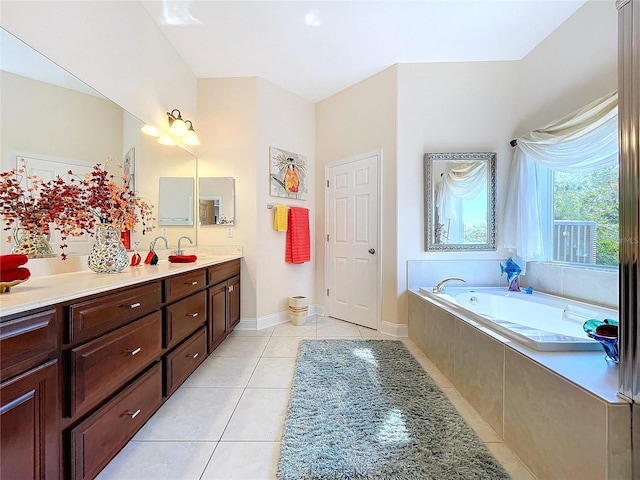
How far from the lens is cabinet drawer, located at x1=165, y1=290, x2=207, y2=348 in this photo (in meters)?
1.47

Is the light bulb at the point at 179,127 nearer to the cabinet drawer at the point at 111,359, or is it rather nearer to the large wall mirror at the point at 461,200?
the cabinet drawer at the point at 111,359

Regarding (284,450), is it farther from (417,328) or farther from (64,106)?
(64,106)

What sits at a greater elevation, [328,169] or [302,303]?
[328,169]

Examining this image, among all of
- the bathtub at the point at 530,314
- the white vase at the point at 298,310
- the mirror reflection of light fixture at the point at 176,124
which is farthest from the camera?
the white vase at the point at 298,310

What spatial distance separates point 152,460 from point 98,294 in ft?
2.62

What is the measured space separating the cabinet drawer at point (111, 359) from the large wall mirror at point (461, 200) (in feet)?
7.91

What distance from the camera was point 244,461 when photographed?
1165mm

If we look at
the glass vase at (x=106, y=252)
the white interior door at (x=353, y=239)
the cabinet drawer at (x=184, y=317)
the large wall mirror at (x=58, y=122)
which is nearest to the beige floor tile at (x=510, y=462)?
the white interior door at (x=353, y=239)

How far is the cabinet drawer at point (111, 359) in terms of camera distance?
0.90m

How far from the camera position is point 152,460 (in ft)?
3.84

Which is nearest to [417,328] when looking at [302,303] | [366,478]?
[302,303]

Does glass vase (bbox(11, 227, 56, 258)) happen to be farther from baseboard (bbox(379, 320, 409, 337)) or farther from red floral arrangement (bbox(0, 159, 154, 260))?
baseboard (bbox(379, 320, 409, 337))

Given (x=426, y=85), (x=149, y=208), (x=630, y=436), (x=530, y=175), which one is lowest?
(x=630, y=436)

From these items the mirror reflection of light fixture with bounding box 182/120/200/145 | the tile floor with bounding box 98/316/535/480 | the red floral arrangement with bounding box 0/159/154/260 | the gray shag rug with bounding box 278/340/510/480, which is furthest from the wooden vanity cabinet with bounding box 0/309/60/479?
the mirror reflection of light fixture with bounding box 182/120/200/145
